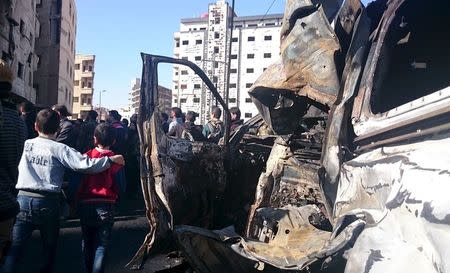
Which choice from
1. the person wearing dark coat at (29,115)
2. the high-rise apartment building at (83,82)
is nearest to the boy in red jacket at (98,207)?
the person wearing dark coat at (29,115)

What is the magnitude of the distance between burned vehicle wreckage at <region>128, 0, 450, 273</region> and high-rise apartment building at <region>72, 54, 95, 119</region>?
70.2m

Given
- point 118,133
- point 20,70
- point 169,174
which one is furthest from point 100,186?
point 20,70

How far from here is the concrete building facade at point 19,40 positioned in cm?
1809

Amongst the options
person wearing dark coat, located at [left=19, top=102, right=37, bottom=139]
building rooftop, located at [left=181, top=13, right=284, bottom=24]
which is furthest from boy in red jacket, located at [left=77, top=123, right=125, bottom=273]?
building rooftop, located at [left=181, top=13, right=284, bottom=24]

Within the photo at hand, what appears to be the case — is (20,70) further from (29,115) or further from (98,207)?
(98,207)

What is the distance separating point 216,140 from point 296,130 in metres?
0.97

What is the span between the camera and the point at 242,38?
69.3 m

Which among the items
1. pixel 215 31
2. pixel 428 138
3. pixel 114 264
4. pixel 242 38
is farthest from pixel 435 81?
pixel 242 38

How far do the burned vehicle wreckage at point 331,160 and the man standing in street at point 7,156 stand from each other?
2.74 ft

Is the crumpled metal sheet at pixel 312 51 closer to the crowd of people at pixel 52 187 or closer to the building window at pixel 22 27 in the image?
the crowd of people at pixel 52 187

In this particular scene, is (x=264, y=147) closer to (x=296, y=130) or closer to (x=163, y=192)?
(x=296, y=130)

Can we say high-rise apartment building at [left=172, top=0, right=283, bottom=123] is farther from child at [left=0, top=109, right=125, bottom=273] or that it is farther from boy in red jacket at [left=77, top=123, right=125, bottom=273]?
child at [left=0, top=109, right=125, bottom=273]

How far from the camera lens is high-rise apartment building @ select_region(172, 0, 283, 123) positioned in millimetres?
59844

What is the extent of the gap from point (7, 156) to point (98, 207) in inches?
38.9
